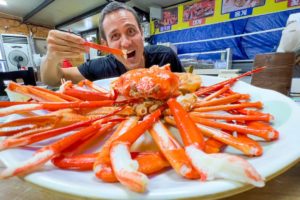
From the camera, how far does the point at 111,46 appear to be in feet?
3.01

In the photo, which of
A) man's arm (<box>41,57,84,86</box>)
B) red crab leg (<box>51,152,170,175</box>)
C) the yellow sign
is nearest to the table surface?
red crab leg (<box>51,152,170,175</box>)

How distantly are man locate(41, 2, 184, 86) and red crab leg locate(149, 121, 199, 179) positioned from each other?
0.39m

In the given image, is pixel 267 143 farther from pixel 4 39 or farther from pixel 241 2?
pixel 4 39

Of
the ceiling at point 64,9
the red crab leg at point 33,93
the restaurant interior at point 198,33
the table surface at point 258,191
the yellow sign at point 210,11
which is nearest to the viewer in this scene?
the table surface at point 258,191

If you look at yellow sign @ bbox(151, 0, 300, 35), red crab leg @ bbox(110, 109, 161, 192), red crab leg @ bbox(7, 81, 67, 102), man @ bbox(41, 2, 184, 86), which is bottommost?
red crab leg @ bbox(110, 109, 161, 192)

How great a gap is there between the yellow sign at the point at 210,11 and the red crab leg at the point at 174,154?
9.48ft

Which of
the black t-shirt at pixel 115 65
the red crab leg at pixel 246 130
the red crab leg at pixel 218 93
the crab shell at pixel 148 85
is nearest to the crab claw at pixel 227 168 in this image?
the red crab leg at pixel 246 130

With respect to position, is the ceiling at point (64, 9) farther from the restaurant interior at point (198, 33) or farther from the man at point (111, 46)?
the man at point (111, 46)

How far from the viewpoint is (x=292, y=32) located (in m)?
1.10

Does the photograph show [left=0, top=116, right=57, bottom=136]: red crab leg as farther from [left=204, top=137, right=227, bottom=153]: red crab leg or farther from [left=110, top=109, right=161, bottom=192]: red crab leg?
[left=204, top=137, right=227, bottom=153]: red crab leg

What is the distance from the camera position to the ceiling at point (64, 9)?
3131 mm

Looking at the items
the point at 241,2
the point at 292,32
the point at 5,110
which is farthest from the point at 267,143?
the point at 241,2

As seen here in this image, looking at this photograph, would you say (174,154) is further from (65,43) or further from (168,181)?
(65,43)

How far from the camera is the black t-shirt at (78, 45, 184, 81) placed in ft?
3.70
